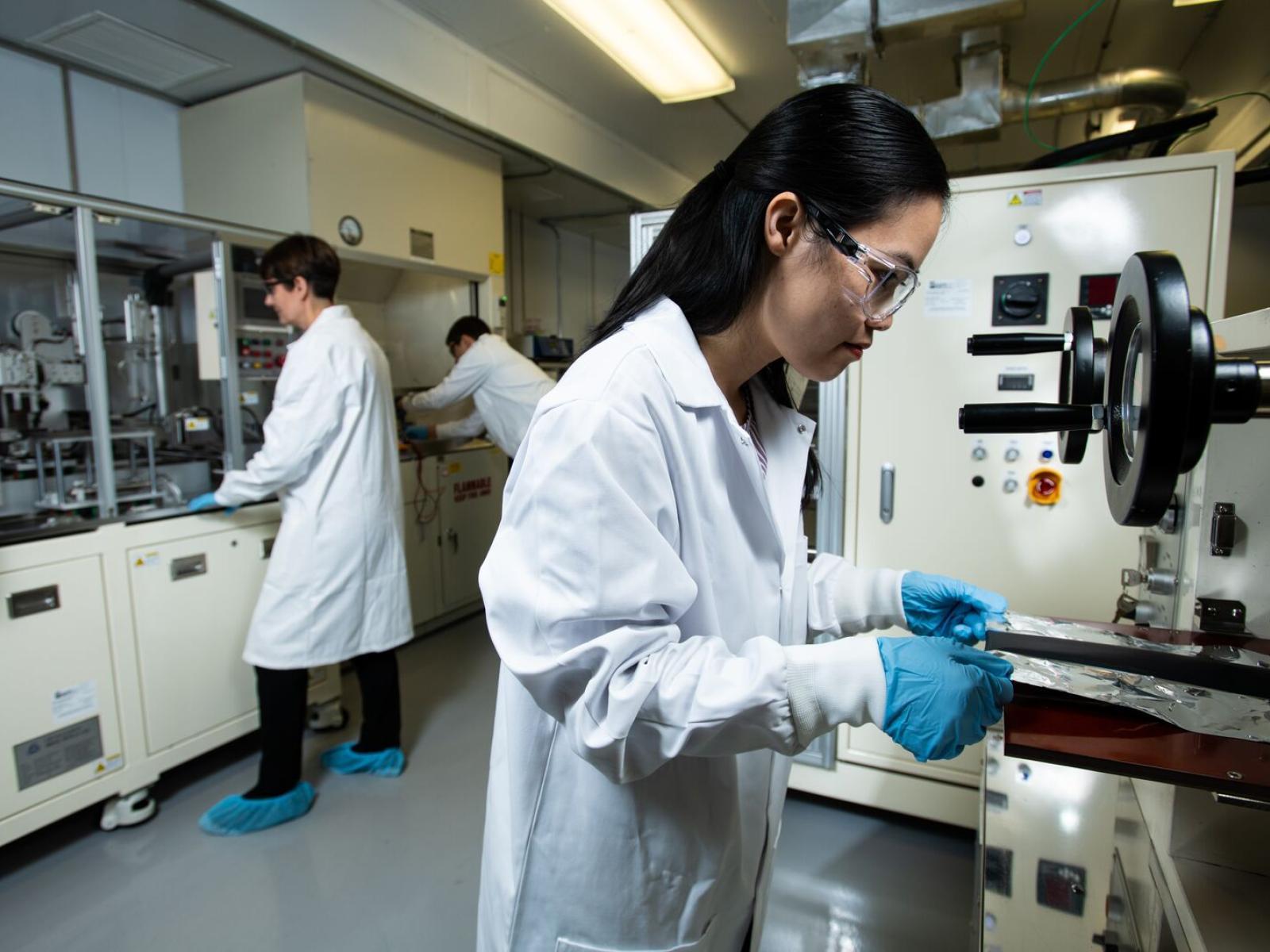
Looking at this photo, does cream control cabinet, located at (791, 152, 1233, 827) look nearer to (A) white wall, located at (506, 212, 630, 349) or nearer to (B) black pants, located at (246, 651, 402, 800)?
(B) black pants, located at (246, 651, 402, 800)

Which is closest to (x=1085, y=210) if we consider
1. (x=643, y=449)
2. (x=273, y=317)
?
(x=643, y=449)

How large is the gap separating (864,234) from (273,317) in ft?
7.37

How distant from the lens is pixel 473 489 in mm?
3619

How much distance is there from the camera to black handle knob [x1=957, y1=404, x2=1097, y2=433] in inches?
27.6

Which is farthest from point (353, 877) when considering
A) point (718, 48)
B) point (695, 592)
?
point (718, 48)

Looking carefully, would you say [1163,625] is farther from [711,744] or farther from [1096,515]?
[711,744]

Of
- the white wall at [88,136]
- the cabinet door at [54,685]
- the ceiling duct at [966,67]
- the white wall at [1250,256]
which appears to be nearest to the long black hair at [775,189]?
the ceiling duct at [966,67]

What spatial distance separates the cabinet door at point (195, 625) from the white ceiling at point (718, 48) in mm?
1640

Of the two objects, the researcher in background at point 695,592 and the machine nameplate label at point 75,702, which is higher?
the researcher in background at point 695,592

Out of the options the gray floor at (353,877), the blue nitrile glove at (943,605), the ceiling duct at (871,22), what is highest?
the ceiling duct at (871,22)

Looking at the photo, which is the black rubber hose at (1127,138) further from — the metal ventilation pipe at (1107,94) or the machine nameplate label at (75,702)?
the machine nameplate label at (75,702)

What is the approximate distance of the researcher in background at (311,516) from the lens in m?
1.97

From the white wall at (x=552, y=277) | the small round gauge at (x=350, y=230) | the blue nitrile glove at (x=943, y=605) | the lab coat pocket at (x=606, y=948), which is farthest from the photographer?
the white wall at (x=552, y=277)

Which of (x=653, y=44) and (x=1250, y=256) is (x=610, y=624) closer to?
(x=653, y=44)
